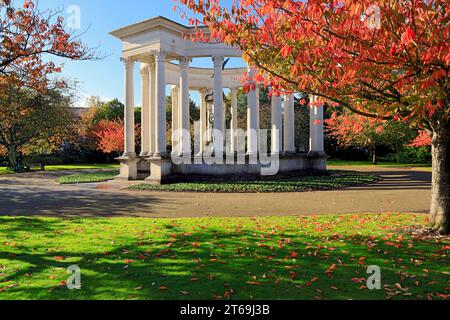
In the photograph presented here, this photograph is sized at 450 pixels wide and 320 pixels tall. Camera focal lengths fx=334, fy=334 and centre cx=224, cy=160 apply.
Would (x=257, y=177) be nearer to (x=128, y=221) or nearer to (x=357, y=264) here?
(x=128, y=221)

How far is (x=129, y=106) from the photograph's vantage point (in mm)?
24453

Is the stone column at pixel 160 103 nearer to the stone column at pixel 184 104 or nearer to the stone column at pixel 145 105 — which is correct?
the stone column at pixel 184 104

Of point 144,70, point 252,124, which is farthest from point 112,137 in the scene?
point 252,124

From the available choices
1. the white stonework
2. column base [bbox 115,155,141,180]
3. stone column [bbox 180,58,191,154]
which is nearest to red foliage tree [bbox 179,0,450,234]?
the white stonework

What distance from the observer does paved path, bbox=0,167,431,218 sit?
37.1ft

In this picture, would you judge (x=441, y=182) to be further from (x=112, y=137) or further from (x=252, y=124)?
(x=112, y=137)

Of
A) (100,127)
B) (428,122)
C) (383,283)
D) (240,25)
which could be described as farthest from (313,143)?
(100,127)

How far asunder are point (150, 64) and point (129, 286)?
2230cm

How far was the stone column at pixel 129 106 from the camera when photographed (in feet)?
78.8

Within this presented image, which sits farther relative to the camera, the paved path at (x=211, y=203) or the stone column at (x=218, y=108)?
the stone column at (x=218, y=108)

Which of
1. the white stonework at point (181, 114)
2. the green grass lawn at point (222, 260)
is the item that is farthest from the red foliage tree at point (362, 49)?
the white stonework at point (181, 114)

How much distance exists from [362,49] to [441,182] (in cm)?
429

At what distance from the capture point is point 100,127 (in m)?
52.3

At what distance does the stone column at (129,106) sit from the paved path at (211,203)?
7.77 meters
